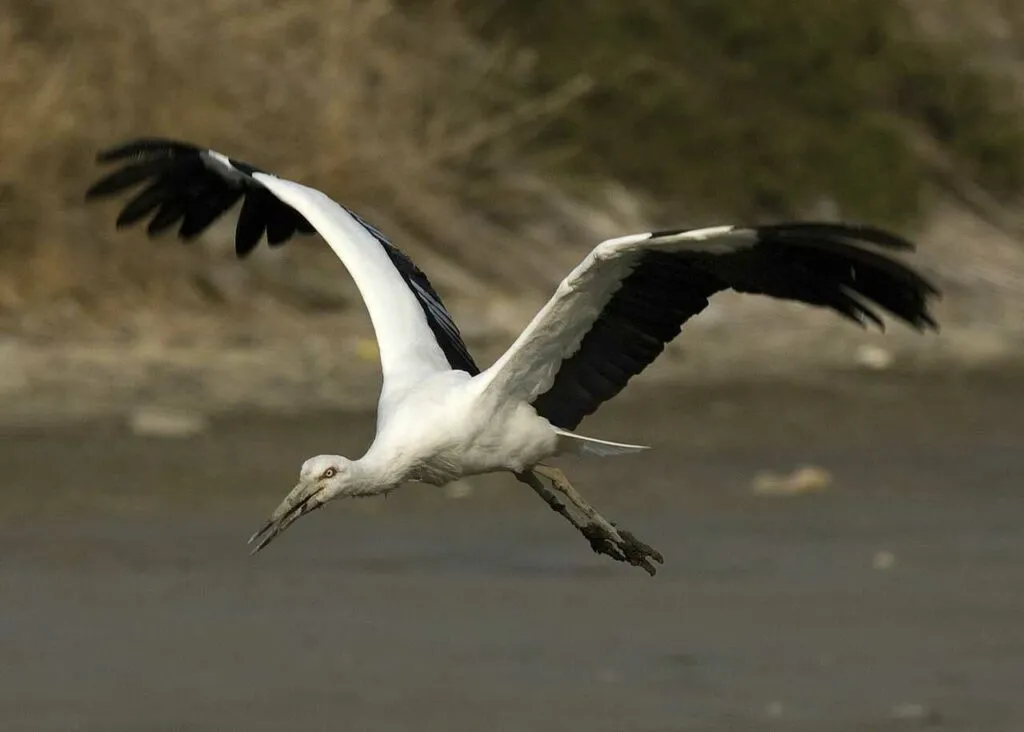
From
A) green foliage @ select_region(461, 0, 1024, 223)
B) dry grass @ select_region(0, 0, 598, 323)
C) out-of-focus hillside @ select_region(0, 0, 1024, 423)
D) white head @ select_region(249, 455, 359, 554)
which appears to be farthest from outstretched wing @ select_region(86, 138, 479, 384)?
green foliage @ select_region(461, 0, 1024, 223)

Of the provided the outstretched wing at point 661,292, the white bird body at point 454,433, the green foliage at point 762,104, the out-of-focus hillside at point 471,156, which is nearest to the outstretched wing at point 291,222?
the white bird body at point 454,433

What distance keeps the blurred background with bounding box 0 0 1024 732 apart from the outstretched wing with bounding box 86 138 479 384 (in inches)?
64.5

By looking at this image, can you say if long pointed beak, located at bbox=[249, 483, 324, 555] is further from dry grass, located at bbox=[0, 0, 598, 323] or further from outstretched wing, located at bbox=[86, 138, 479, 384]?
dry grass, located at bbox=[0, 0, 598, 323]

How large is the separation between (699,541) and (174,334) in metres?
3.82

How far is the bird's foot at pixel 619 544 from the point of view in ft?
29.1

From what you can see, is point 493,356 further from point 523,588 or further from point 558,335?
point 558,335

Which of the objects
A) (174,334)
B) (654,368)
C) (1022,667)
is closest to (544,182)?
(654,368)

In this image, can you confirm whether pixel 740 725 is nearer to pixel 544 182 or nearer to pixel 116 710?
pixel 116 710

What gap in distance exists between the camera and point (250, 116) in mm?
16328

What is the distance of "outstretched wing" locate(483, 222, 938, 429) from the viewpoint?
7.29m

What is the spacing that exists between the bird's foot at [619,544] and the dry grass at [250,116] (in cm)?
720

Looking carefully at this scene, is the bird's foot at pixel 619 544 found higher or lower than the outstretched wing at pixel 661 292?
lower

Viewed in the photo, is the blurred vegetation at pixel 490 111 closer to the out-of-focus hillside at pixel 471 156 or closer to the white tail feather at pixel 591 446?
the out-of-focus hillside at pixel 471 156

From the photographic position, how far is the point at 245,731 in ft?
32.9
